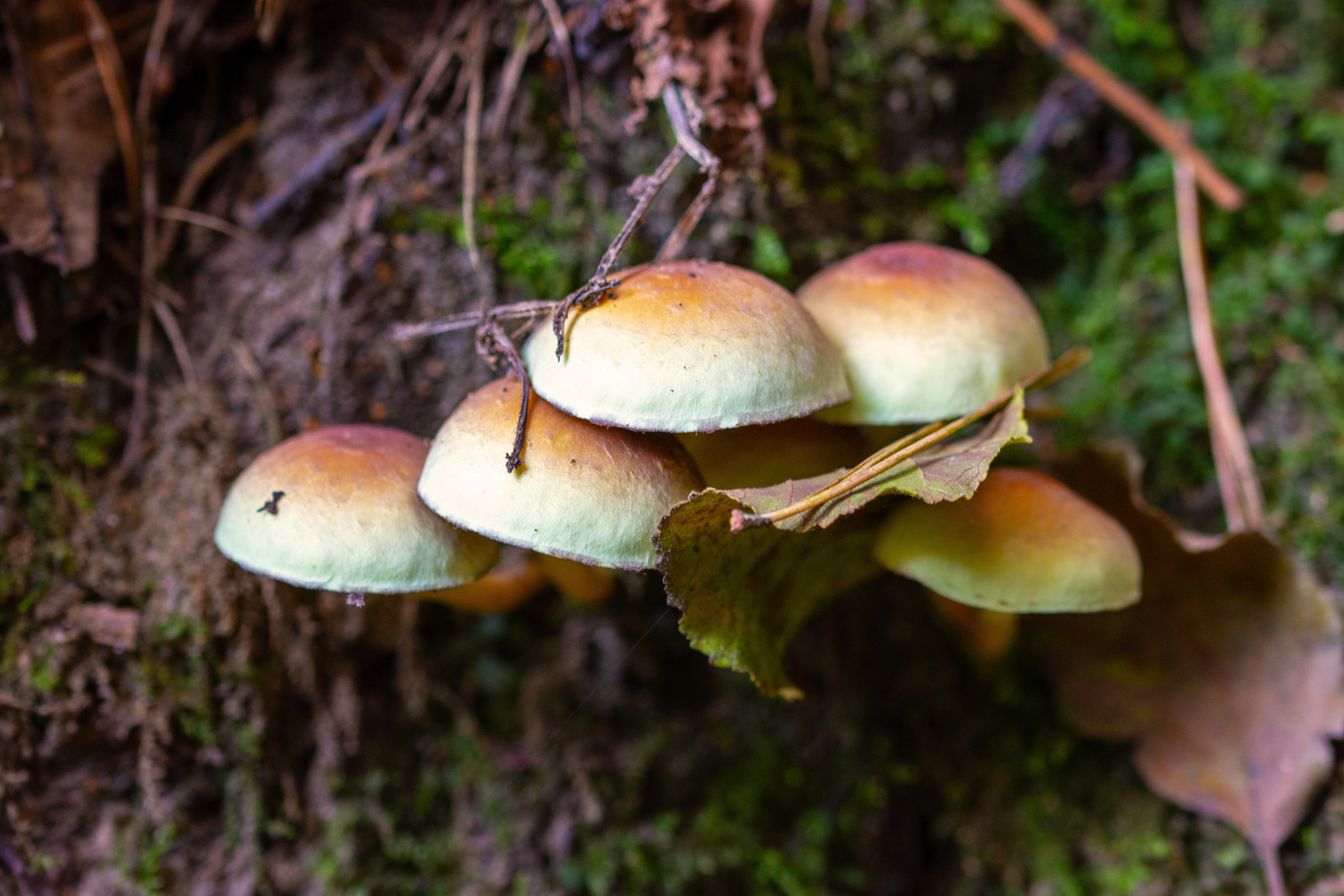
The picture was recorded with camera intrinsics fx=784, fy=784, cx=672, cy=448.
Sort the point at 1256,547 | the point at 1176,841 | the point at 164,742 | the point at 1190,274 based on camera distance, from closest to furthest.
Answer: the point at 164,742, the point at 1256,547, the point at 1176,841, the point at 1190,274

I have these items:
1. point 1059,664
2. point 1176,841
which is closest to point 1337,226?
point 1059,664

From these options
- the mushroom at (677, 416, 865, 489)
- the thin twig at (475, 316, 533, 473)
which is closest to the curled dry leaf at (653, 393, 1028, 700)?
the mushroom at (677, 416, 865, 489)

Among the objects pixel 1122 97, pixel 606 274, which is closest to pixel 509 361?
pixel 606 274

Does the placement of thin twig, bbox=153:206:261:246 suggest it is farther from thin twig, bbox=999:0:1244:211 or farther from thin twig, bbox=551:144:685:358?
thin twig, bbox=999:0:1244:211

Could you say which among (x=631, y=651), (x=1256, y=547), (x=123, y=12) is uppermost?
(x=123, y=12)

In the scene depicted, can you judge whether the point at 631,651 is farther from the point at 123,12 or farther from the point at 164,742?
the point at 123,12

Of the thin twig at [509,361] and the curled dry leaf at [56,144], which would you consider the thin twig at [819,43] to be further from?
the curled dry leaf at [56,144]
